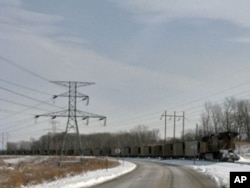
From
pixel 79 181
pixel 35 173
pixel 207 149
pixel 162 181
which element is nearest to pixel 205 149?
pixel 207 149

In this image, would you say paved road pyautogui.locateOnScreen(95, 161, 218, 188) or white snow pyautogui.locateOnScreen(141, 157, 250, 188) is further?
white snow pyautogui.locateOnScreen(141, 157, 250, 188)

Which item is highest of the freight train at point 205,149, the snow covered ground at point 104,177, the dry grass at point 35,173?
the freight train at point 205,149

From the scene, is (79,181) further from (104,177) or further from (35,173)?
(35,173)

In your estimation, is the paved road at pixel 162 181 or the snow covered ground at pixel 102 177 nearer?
the paved road at pixel 162 181

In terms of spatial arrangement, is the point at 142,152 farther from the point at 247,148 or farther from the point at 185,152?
the point at 185,152

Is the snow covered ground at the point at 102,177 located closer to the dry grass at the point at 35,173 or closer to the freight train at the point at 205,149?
the dry grass at the point at 35,173

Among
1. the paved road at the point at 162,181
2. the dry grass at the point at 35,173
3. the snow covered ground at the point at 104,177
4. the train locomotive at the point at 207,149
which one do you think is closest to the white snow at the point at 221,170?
the snow covered ground at the point at 104,177

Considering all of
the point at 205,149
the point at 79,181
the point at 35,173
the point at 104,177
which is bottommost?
the point at 35,173

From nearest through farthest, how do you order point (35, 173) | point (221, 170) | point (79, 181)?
1. point (79, 181)
2. point (221, 170)
3. point (35, 173)

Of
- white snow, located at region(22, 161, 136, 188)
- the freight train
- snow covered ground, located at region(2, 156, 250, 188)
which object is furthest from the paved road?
the freight train

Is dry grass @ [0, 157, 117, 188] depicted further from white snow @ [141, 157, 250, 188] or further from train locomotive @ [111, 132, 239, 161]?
train locomotive @ [111, 132, 239, 161]

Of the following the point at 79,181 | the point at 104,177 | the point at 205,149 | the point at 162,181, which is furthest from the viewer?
the point at 205,149

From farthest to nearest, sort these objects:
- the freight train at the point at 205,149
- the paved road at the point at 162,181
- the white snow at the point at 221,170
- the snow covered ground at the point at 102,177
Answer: the freight train at the point at 205,149 < the white snow at the point at 221,170 < the snow covered ground at the point at 102,177 < the paved road at the point at 162,181

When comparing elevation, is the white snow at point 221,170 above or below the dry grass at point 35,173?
above
